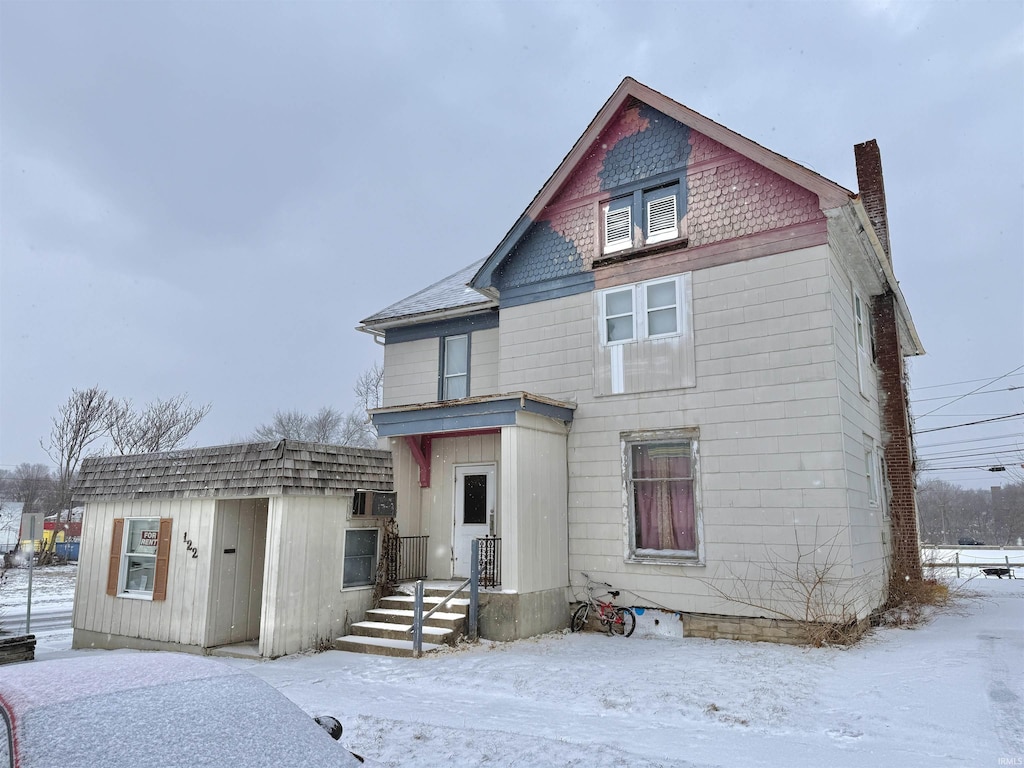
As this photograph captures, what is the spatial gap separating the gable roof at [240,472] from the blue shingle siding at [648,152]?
6.79 meters

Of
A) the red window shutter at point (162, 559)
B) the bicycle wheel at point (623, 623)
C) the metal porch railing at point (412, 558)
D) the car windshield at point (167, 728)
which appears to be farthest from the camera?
the metal porch railing at point (412, 558)

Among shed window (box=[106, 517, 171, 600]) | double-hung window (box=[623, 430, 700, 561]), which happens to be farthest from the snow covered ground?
shed window (box=[106, 517, 171, 600])

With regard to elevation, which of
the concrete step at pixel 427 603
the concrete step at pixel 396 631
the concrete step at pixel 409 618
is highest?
the concrete step at pixel 427 603

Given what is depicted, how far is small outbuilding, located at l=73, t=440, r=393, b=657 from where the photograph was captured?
1016cm

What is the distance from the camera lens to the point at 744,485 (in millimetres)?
10727

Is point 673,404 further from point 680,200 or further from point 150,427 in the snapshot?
point 150,427

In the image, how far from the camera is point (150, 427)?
3384cm

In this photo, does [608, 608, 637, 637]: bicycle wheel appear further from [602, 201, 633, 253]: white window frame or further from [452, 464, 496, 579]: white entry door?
A: [602, 201, 633, 253]: white window frame

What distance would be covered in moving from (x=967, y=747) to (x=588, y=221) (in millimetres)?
9992

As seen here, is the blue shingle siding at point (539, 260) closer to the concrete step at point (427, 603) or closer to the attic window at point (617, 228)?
the attic window at point (617, 228)

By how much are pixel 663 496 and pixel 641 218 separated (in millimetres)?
5034

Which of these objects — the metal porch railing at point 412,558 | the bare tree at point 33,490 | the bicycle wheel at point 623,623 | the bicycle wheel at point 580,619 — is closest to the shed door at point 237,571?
the metal porch railing at point 412,558

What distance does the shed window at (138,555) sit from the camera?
11086mm

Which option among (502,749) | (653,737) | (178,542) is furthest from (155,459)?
(653,737)
